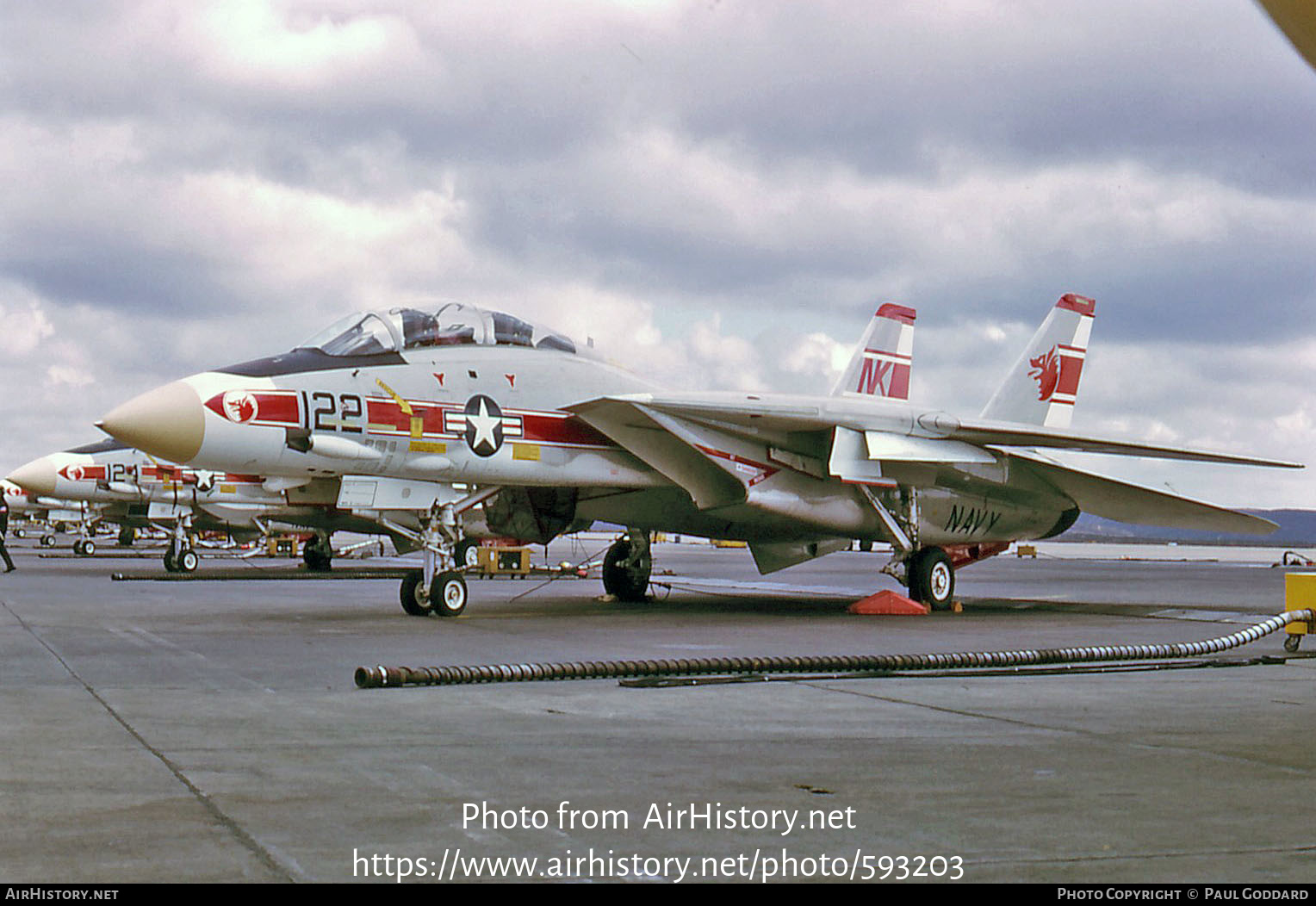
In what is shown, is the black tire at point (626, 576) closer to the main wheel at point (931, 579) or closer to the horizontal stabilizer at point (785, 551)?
the horizontal stabilizer at point (785, 551)

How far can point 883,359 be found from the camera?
18.7m

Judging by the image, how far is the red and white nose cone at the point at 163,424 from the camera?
10695 mm

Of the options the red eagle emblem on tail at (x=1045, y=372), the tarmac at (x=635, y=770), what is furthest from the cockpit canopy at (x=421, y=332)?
the red eagle emblem on tail at (x=1045, y=372)

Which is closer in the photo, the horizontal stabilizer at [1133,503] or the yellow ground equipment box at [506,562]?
the horizontal stabilizer at [1133,503]

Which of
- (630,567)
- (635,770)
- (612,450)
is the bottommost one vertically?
Answer: (630,567)

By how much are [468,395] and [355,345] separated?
118cm

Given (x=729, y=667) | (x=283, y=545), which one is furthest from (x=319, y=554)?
(x=729, y=667)

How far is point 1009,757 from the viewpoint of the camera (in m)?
4.59

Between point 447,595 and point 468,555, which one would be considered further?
point 468,555

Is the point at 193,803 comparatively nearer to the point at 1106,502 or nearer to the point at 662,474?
the point at 662,474

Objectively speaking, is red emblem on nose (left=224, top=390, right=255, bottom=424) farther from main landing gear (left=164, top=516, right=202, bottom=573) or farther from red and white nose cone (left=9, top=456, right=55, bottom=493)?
red and white nose cone (left=9, top=456, right=55, bottom=493)

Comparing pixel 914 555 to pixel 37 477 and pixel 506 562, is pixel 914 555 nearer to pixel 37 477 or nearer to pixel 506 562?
pixel 506 562

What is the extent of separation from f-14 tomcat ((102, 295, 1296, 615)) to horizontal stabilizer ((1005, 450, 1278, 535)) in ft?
0.11

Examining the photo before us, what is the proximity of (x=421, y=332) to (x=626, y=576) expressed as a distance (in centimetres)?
544
